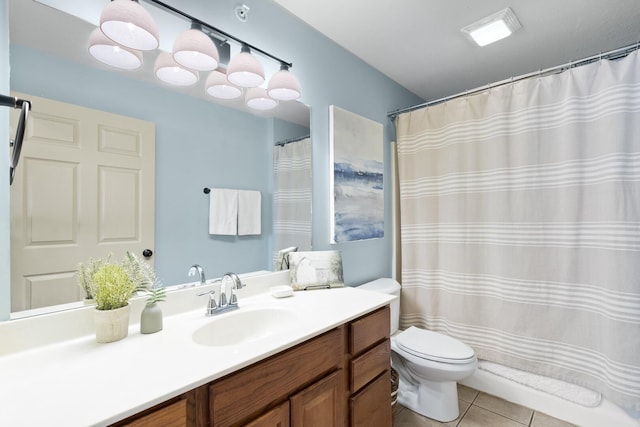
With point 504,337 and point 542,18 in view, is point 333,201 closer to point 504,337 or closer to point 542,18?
point 504,337

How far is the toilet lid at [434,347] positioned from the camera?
1.62 metres

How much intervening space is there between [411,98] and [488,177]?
1.19 meters

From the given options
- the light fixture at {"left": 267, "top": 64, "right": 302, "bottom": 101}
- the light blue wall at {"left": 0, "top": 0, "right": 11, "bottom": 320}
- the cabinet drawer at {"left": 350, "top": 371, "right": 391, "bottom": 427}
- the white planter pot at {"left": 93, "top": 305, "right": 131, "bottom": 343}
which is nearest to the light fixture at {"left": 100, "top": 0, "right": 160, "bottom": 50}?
the light blue wall at {"left": 0, "top": 0, "right": 11, "bottom": 320}

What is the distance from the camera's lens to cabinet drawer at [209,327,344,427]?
2.56 feet

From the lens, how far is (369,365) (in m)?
1.30

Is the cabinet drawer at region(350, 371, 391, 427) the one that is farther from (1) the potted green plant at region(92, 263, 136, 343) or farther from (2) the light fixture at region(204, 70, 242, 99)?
(2) the light fixture at region(204, 70, 242, 99)

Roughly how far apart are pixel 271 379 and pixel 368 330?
0.54 m

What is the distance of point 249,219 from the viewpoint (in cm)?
153

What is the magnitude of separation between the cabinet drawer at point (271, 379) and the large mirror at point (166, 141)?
1.94 feet

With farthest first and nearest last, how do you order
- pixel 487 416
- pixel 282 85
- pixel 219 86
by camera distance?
pixel 487 416, pixel 282 85, pixel 219 86

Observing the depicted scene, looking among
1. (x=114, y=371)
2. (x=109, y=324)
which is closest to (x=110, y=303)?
(x=109, y=324)

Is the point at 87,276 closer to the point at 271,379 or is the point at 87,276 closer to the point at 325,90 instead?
the point at 271,379

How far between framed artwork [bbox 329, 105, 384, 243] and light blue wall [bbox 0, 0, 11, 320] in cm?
146

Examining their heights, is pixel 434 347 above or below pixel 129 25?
below
